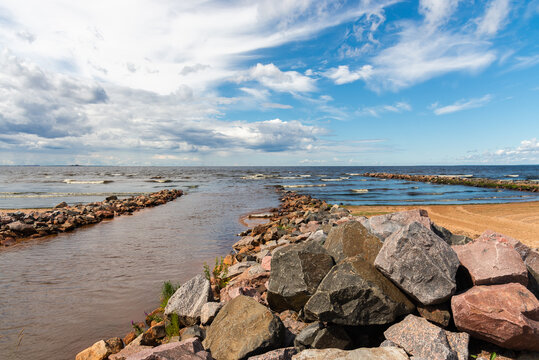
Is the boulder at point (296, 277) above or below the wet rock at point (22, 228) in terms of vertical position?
above

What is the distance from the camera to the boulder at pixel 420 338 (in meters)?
3.67

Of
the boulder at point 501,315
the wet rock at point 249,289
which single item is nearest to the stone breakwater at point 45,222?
the wet rock at point 249,289

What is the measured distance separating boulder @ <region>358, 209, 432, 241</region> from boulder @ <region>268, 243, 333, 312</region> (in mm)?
1644

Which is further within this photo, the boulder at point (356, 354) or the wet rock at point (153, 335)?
the wet rock at point (153, 335)

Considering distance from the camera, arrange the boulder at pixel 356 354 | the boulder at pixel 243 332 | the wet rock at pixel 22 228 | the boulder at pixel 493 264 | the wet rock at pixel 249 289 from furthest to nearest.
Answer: the wet rock at pixel 22 228, the wet rock at pixel 249 289, the boulder at pixel 493 264, the boulder at pixel 243 332, the boulder at pixel 356 354

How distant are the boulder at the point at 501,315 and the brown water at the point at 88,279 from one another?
20.0 ft

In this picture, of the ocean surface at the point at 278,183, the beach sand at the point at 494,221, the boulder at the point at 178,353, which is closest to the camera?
the boulder at the point at 178,353

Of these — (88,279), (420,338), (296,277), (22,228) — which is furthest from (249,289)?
(22,228)

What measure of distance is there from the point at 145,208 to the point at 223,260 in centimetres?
1819

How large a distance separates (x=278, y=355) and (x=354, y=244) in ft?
7.85

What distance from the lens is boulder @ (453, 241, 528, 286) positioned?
4215 mm

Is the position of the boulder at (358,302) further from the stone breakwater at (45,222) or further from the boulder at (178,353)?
the stone breakwater at (45,222)

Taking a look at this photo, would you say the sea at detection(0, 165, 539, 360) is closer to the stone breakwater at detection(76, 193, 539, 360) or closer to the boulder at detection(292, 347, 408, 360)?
the stone breakwater at detection(76, 193, 539, 360)

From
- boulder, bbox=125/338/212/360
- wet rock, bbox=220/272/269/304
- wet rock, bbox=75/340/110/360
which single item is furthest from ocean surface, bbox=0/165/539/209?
boulder, bbox=125/338/212/360
